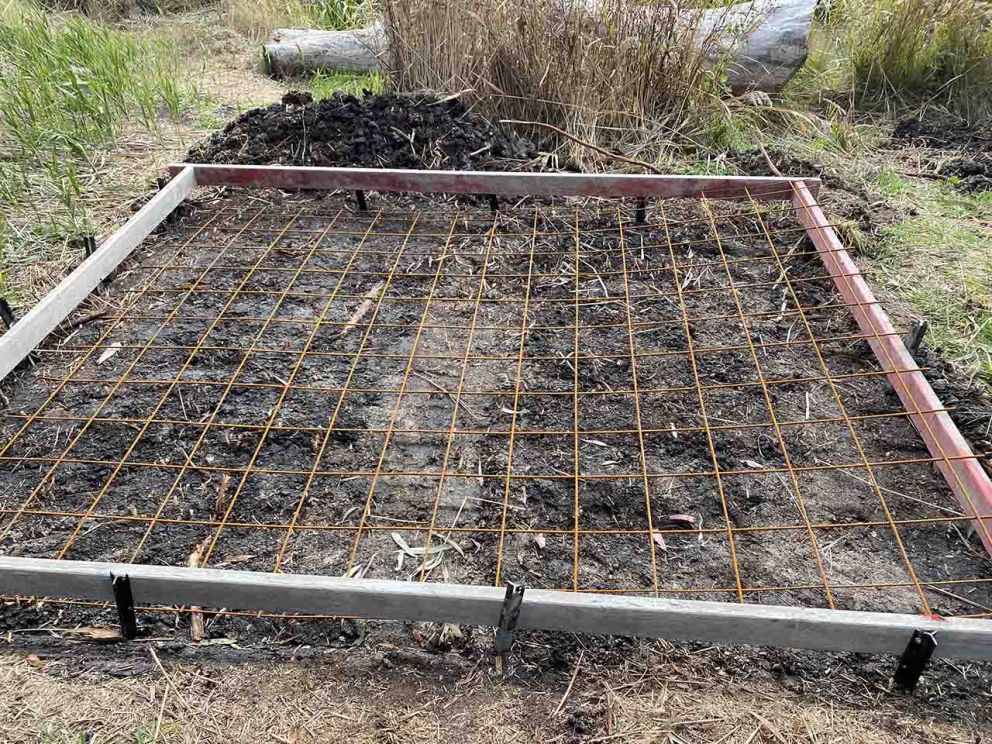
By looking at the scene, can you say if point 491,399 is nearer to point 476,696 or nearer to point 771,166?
point 476,696

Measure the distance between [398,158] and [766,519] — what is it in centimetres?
276

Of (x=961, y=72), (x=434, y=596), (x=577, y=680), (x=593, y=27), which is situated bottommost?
(x=577, y=680)

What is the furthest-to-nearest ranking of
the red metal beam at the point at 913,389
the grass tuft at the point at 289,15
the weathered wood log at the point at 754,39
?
the grass tuft at the point at 289,15, the weathered wood log at the point at 754,39, the red metal beam at the point at 913,389

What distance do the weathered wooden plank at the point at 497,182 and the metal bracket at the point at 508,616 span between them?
91.7 inches

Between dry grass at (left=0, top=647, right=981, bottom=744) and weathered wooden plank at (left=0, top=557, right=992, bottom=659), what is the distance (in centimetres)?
12

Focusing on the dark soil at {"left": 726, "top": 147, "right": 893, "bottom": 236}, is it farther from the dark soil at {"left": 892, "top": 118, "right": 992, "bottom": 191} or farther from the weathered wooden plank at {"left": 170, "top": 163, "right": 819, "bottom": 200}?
the dark soil at {"left": 892, "top": 118, "right": 992, "bottom": 191}

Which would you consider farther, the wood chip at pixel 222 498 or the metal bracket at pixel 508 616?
the wood chip at pixel 222 498

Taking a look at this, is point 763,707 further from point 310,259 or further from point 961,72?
point 961,72

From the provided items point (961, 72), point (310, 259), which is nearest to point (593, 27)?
point (310, 259)

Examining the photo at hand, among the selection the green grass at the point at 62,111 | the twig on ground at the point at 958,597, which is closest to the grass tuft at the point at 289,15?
the green grass at the point at 62,111

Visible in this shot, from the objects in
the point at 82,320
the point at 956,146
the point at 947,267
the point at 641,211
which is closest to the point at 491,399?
the point at 641,211

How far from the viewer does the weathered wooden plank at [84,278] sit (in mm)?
2564

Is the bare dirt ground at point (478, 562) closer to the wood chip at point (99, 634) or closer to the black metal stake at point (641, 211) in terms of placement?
the wood chip at point (99, 634)

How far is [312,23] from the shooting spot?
21.5 feet
